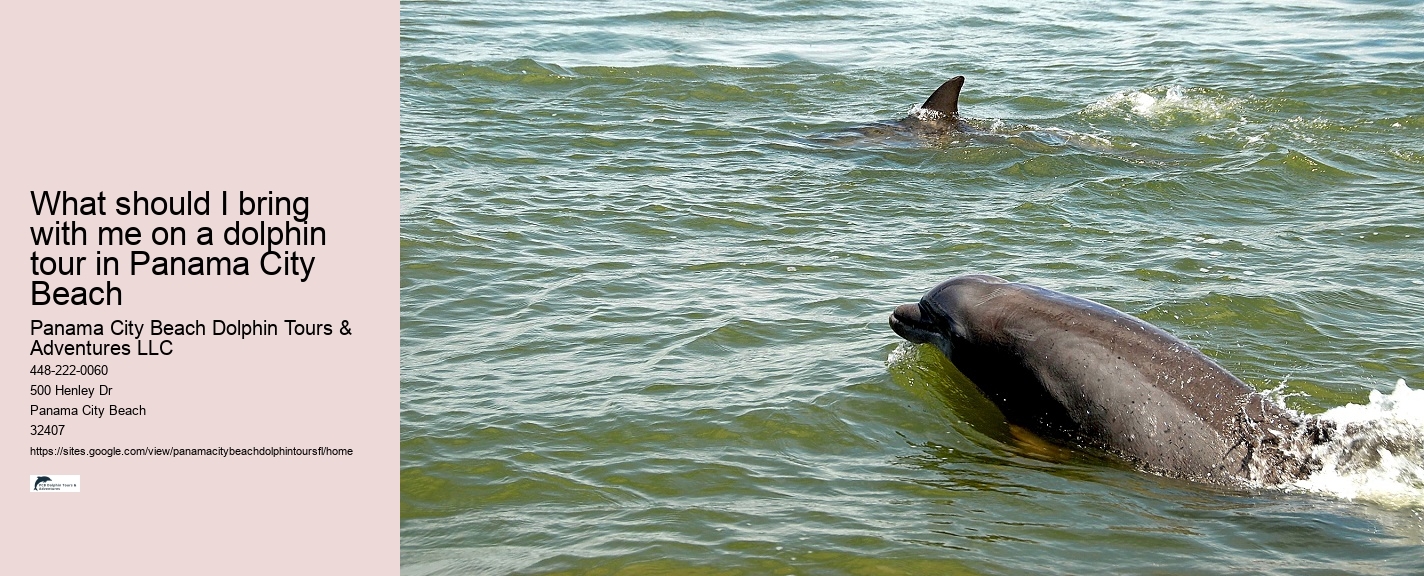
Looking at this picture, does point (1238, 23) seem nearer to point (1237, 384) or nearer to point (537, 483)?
point (1237, 384)

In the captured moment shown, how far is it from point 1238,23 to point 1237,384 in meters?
20.3

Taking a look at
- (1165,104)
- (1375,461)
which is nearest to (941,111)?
(1165,104)

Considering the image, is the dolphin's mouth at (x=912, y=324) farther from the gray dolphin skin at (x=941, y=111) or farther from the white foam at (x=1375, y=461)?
the gray dolphin skin at (x=941, y=111)

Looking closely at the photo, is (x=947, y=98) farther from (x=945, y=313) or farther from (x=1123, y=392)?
(x=1123, y=392)

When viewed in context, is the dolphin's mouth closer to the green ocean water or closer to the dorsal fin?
the green ocean water

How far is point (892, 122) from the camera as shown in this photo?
17688 mm

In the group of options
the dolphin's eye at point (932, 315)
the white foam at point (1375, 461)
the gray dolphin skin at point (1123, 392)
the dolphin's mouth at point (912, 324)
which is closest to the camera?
the white foam at point (1375, 461)

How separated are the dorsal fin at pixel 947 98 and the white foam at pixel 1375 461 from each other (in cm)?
953

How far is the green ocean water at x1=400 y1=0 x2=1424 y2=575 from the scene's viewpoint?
7273mm

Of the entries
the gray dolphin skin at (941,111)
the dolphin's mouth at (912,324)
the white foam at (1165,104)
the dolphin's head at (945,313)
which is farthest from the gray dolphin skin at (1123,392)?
the white foam at (1165,104)

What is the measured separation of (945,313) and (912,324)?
39cm

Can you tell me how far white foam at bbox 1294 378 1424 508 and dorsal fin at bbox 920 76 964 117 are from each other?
9530 millimetres

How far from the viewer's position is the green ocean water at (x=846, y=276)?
7.27m

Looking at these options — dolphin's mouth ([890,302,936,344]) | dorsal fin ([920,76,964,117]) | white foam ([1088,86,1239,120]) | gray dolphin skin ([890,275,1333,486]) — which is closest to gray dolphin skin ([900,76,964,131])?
dorsal fin ([920,76,964,117])
